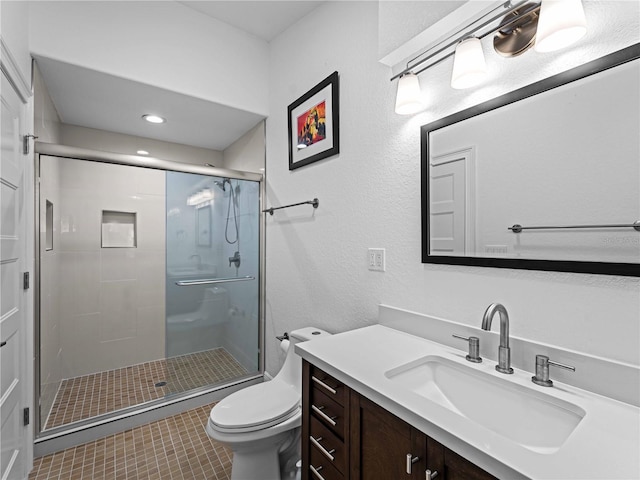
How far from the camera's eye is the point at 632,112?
2.72ft

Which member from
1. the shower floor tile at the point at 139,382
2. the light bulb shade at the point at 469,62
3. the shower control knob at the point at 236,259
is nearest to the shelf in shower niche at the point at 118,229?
the shower control knob at the point at 236,259

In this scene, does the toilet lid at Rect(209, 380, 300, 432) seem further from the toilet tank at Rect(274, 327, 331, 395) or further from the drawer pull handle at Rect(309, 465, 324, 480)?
the drawer pull handle at Rect(309, 465, 324, 480)

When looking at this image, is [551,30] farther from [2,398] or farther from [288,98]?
[2,398]

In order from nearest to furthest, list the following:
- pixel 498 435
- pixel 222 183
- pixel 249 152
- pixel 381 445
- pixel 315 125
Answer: pixel 498 435
pixel 381 445
pixel 315 125
pixel 222 183
pixel 249 152

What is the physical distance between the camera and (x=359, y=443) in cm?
97

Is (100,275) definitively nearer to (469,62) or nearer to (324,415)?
(324,415)

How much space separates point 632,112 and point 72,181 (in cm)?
296

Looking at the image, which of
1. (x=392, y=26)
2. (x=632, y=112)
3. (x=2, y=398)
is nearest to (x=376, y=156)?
(x=392, y=26)

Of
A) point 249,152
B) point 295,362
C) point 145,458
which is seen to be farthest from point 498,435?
point 249,152

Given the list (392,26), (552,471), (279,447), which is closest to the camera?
(552,471)

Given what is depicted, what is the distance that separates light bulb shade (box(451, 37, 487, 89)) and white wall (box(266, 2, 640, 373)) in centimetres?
12

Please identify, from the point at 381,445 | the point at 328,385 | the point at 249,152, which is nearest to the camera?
the point at 381,445

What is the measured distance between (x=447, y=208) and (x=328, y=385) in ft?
2.78

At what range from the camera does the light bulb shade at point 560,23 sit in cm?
81
